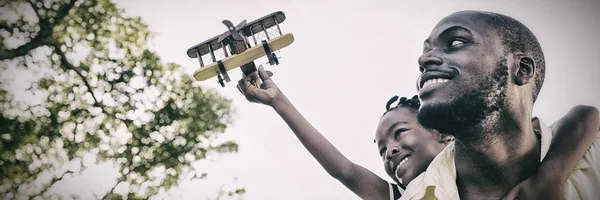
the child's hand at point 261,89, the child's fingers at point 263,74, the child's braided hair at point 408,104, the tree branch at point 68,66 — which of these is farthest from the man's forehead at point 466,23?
the tree branch at point 68,66

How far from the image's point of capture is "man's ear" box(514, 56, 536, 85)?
3.13 m

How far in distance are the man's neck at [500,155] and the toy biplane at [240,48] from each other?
2.25 meters

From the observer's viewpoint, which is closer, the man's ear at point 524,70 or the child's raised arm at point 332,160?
the man's ear at point 524,70

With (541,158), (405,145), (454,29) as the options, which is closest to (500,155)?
(541,158)

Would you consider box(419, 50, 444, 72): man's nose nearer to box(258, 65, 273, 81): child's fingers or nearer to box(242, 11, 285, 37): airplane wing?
box(258, 65, 273, 81): child's fingers

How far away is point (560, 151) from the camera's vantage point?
2.93m

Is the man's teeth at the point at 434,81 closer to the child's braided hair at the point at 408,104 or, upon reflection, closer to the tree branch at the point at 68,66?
the child's braided hair at the point at 408,104

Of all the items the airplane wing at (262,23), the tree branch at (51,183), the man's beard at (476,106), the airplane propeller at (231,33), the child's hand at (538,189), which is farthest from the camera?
the tree branch at (51,183)

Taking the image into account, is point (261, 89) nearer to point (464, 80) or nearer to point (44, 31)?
point (464, 80)

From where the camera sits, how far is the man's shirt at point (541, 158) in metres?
2.87

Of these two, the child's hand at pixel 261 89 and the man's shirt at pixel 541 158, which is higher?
the child's hand at pixel 261 89

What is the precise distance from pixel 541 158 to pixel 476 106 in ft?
1.93

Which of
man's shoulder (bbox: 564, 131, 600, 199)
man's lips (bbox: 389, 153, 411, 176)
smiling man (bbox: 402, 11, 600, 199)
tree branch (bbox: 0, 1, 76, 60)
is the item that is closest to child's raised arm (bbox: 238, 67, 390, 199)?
man's lips (bbox: 389, 153, 411, 176)

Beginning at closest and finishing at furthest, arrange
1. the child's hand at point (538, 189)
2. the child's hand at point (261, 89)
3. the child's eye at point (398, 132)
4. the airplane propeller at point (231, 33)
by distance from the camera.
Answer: the child's hand at point (538, 189), the child's hand at point (261, 89), the child's eye at point (398, 132), the airplane propeller at point (231, 33)
